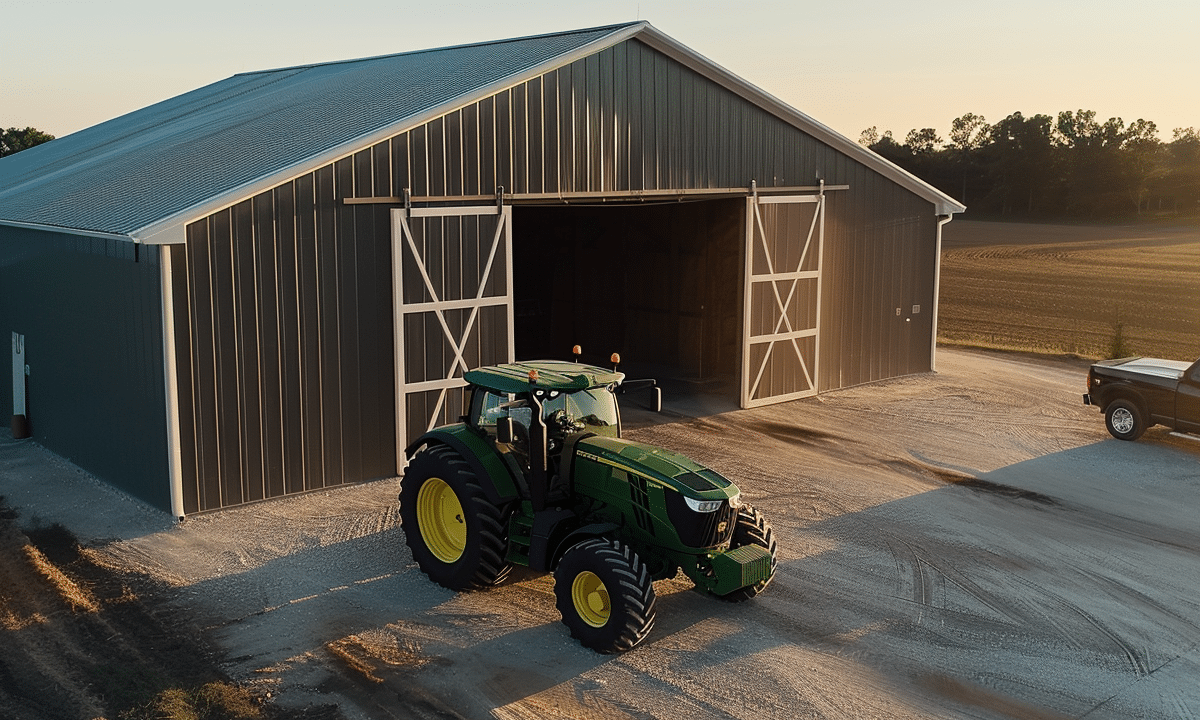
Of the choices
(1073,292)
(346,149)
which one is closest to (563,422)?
(346,149)

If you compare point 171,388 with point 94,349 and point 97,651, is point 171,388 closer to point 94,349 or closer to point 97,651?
point 94,349

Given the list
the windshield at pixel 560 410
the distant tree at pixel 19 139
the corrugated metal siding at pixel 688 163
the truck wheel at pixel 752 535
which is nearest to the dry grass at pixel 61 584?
the windshield at pixel 560 410

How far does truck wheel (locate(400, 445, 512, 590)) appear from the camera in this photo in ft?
33.8

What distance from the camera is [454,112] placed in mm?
14992

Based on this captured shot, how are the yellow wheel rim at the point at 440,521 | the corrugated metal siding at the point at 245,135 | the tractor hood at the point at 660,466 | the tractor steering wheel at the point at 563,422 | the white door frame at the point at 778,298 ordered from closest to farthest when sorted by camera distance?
the tractor hood at the point at 660,466 < the tractor steering wheel at the point at 563,422 < the yellow wheel rim at the point at 440,521 < the corrugated metal siding at the point at 245,135 < the white door frame at the point at 778,298

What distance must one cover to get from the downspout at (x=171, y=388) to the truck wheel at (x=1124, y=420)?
1424cm

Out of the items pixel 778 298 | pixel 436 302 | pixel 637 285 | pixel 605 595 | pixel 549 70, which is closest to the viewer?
pixel 605 595

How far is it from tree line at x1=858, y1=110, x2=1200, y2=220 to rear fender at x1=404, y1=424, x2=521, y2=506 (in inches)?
2836

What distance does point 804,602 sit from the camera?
10.7 metres

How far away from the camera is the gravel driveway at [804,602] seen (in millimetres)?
8805

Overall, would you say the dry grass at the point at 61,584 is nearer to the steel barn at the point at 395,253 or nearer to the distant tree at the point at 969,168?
the steel barn at the point at 395,253

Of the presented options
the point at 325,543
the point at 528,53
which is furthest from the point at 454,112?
the point at 325,543

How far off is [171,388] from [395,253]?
3396 millimetres

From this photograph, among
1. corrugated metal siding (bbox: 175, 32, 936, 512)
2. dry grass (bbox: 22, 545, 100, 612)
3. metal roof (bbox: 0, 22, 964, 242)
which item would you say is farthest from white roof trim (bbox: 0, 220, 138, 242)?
dry grass (bbox: 22, 545, 100, 612)
